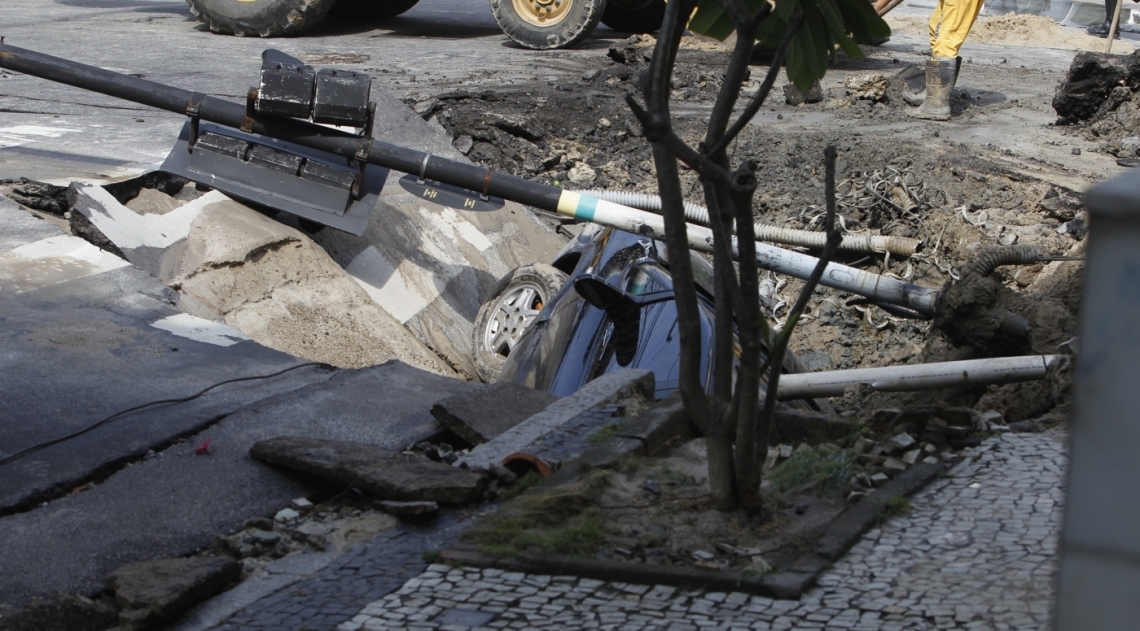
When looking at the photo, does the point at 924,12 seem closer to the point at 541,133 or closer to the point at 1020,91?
the point at 1020,91

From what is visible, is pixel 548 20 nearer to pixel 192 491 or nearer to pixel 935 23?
pixel 935 23

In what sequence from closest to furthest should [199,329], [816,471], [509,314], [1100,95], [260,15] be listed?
[816,471]
[199,329]
[509,314]
[1100,95]
[260,15]

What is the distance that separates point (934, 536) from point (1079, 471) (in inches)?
82.9

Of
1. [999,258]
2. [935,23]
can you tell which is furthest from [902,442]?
[935,23]

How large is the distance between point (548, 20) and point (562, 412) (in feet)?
32.0

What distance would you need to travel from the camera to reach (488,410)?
179 inches

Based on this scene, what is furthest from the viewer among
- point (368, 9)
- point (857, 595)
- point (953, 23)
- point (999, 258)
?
point (368, 9)

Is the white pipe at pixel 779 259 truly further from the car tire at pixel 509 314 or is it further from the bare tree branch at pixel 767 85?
the bare tree branch at pixel 767 85

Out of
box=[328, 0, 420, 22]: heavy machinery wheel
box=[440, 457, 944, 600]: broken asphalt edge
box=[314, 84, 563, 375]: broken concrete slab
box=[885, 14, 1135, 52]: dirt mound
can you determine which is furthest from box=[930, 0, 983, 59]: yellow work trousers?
box=[440, 457, 944, 600]: broken asphalt edge

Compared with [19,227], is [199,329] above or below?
below

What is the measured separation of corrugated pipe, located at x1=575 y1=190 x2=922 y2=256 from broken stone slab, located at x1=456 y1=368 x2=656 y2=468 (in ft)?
11.1

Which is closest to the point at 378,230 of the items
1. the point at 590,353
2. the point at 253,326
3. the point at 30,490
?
the point at 253,326

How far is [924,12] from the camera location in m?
19.8

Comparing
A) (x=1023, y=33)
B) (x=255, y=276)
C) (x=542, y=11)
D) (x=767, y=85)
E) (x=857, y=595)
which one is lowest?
(x=255, y=276)
